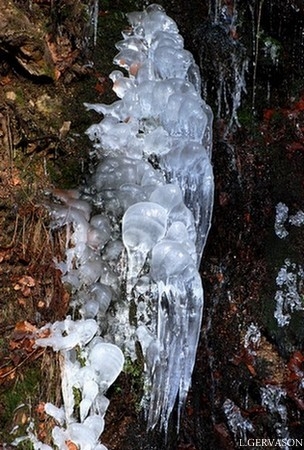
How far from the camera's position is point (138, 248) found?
3.24 m

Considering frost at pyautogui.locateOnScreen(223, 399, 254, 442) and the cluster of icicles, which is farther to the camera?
frost at pyautogui.locateOnScreen(223, 399, 254, 442)

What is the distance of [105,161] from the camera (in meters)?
3.52

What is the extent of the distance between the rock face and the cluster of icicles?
463 millimetres

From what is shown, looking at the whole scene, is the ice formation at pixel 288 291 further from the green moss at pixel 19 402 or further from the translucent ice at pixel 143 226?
the green moss at pixel 19 402

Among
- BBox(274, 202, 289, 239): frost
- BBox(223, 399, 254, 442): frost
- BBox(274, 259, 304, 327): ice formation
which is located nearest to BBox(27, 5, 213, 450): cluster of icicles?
BBox(223, 399, 254, 442): frost

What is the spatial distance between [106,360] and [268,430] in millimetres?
2276

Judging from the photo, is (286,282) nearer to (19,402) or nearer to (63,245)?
(63,245)

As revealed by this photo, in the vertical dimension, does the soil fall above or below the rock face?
below

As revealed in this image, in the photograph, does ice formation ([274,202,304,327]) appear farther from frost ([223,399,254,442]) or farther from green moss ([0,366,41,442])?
green moss ([0,366,41,442])

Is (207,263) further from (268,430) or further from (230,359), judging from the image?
(268,430)

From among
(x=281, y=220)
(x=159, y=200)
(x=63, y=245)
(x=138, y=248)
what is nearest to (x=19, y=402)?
(x=63, y=245)

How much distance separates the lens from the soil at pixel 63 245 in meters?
2.85

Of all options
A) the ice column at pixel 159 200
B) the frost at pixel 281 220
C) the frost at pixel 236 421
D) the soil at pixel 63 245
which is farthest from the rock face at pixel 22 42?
the frost at pixel 236 421

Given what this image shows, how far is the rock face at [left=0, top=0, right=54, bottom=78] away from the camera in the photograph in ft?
10.7
